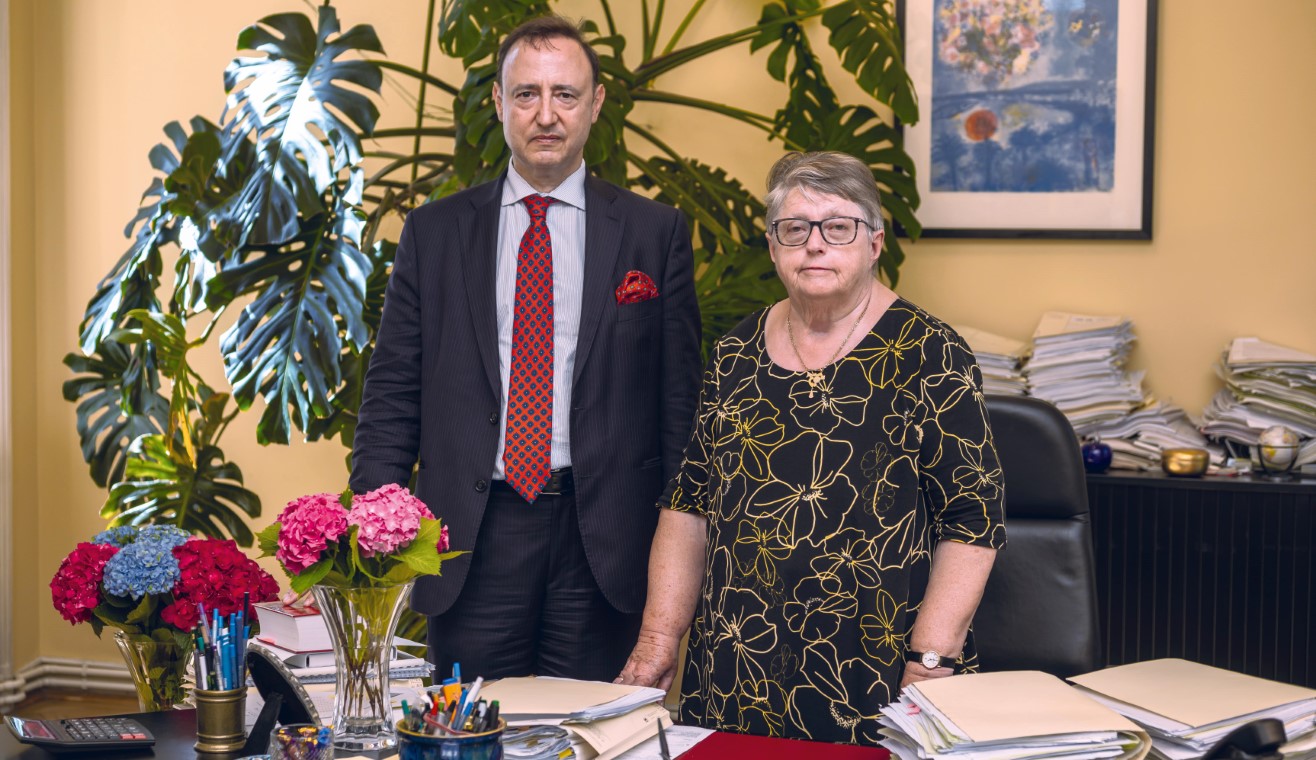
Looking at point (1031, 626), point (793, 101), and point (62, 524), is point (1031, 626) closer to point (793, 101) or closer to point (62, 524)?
point (793, 101)

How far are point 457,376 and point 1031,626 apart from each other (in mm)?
1031

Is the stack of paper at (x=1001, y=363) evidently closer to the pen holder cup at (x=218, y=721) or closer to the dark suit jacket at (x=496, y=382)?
the dark suit jacket at (x=496, y=382)

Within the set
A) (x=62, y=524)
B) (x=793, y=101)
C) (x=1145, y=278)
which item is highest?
(x=793, y=101)

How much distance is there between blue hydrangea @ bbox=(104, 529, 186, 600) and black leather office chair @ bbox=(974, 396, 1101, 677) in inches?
48.8

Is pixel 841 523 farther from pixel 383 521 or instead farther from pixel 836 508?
pixel 383 521

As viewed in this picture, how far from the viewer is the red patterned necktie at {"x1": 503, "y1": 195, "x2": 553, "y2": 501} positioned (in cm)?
216

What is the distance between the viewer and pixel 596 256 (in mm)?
2254

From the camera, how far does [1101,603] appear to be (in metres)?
3.04

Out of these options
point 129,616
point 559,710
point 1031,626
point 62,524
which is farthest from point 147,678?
point 62,524

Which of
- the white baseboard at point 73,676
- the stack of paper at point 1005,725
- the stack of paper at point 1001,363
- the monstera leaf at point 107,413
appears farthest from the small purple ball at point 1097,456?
the white baseboard at point 73,676

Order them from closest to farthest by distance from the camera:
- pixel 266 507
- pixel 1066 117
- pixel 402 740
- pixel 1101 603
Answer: pixel 402 740
pixel 1101 603
pixel 1066 117
pixel 266 507

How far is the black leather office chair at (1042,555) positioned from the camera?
2.01 m

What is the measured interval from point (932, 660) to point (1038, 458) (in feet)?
1.36

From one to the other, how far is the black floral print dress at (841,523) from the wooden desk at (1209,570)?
4.21ft
